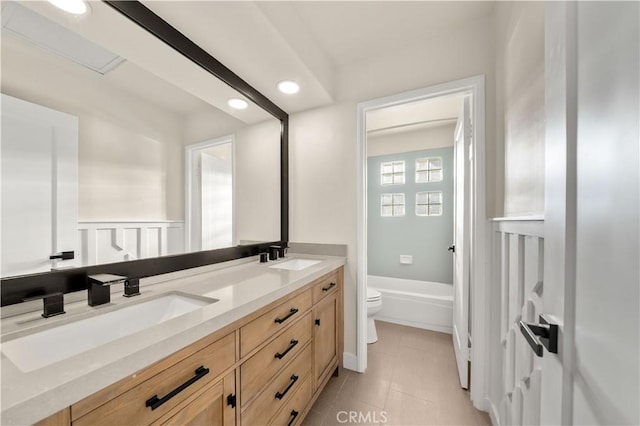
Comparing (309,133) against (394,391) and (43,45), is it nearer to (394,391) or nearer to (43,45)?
(43,45)

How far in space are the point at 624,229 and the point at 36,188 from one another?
151 cm

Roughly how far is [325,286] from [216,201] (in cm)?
92

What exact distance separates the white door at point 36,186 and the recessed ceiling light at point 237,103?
908mm

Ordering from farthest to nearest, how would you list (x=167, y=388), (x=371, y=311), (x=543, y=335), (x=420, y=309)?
(x=420, y=309) < (x=371, y=311) < (x=167, y=388) < (x=543, y=335)

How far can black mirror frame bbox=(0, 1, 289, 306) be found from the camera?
81 cm

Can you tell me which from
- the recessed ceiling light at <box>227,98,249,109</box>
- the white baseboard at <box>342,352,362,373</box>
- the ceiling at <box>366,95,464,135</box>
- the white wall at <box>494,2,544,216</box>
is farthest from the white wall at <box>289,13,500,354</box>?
the ceiling at <box>366,95,464,135</box>

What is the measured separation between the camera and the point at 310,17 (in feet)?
5.18

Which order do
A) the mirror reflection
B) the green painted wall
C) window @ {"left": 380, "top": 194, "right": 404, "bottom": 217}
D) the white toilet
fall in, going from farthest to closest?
1. window @ {"left": 380, "top": 194, "right": 404, "bottom": 217}
2. the green painted wall
3. the white toilet
4. the mirror reflection

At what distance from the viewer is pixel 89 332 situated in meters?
0.81

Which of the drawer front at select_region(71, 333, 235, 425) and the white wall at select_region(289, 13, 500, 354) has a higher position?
the white wall at select_region(289, 13, 500, 354)

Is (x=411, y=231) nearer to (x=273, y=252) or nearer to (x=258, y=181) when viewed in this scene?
(x=273, y=252)

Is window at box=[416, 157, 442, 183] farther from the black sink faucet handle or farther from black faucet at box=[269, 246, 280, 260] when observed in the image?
the black sink faucet handle

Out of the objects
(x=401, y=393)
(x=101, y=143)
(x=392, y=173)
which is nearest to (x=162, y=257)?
(x=101, y=143)

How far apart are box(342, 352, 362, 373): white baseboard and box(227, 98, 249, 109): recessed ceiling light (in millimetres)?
2076
